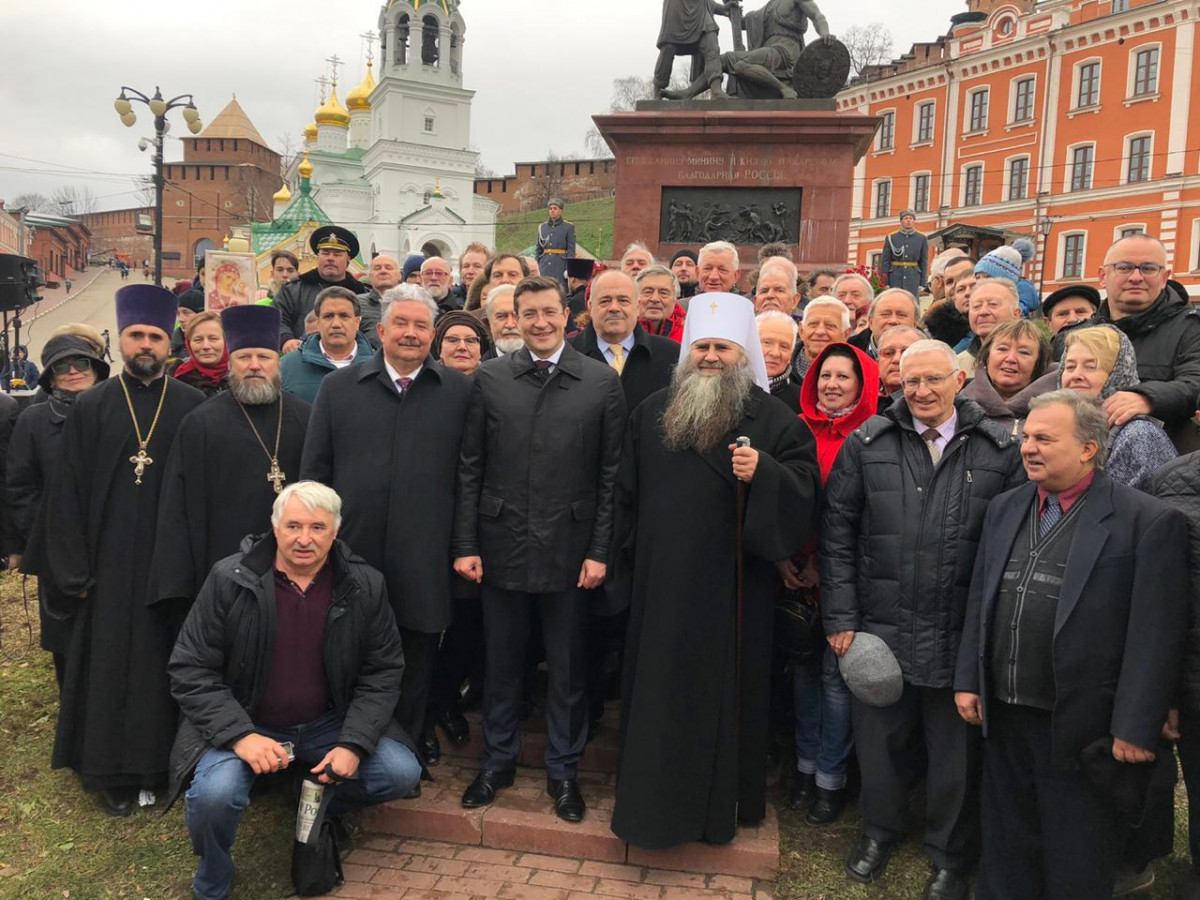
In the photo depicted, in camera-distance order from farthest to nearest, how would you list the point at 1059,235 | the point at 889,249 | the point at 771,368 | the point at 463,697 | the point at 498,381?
the point at 1059,235
the point at 889,249
the point at 463,697
the point at 771,368
the point at 498,381

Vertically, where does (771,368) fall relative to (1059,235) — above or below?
below

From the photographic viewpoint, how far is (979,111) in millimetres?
36906

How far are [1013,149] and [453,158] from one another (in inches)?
1134

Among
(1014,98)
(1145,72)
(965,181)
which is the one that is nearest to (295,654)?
(1145,72)

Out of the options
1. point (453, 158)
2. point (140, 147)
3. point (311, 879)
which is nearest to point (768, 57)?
point (311, 879)

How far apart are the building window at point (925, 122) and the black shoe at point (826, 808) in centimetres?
3949

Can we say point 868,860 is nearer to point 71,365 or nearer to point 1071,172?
point 71,365

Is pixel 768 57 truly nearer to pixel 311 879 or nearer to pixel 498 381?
pixel 498 381

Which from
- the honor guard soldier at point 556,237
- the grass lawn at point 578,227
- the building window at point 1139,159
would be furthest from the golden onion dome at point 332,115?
the honor guard soldier at point 556,237

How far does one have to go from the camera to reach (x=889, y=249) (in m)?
12.7

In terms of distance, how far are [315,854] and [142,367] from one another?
252 cm

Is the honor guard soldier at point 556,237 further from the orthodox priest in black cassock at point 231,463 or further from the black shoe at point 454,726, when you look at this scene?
the black shoe at point 454,726

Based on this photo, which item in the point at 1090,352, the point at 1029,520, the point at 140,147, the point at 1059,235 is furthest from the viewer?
the point at 1059,235

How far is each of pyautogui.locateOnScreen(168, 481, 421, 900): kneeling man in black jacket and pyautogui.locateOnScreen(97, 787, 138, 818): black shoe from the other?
3.41 ft
